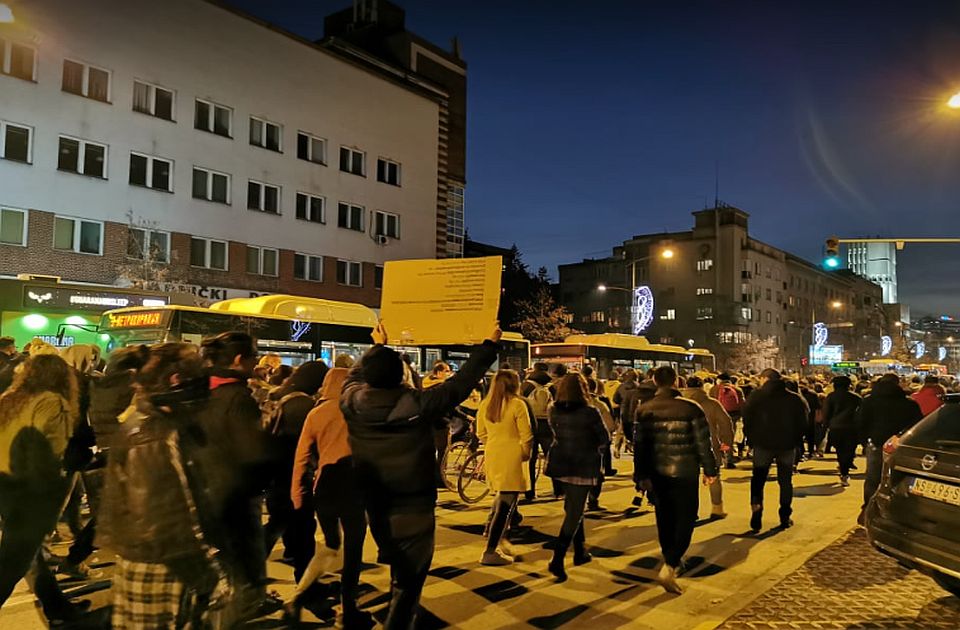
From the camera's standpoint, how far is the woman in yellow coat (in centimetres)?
720

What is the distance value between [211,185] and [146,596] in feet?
99.6

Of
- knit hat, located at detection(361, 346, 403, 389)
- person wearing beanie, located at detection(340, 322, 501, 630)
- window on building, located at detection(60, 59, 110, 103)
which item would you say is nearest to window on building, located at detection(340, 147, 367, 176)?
window on building, located at detection(60, 59, 110, 103)

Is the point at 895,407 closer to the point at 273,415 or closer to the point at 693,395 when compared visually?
the point at 693,395

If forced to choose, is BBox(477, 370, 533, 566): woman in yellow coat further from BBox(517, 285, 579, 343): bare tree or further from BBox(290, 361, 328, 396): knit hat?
BBox(517, 285, 579, 343): bare tree

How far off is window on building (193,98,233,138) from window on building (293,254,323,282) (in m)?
6.32

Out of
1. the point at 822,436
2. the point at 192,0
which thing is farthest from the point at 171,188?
the point at 822,436

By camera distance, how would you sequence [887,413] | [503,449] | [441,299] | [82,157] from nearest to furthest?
[503,449]
[441,299]
[887,413]
[82,157]

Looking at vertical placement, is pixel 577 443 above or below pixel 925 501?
above

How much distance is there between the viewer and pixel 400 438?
4141 mm

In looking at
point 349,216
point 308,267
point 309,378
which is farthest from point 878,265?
point 309,378

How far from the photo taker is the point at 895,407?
924cm

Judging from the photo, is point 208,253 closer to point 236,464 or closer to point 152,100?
point 152,100

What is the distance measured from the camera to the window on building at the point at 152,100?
28688 mm

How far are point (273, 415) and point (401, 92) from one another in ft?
118
